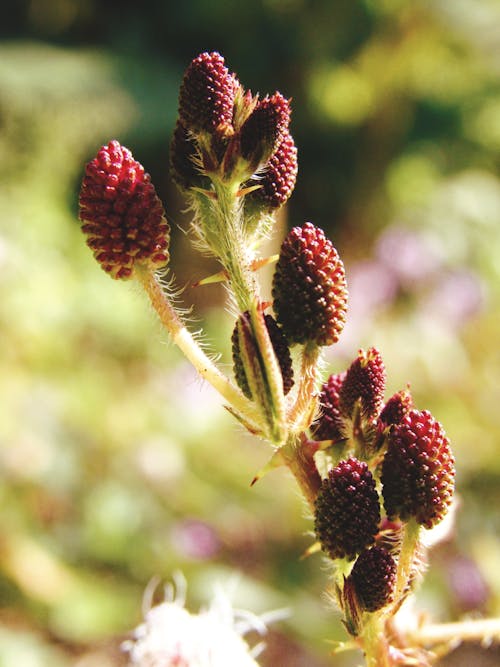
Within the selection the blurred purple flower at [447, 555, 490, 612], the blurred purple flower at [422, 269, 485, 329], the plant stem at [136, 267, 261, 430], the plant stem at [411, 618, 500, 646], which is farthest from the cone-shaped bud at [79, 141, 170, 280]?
the blurred purple flower at [422, 269, 485, 329]

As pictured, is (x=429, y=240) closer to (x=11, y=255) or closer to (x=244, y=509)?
(x=244, y=509)

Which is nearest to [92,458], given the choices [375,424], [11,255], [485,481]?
[11,255]

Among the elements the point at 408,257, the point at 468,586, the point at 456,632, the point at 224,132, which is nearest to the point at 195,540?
the point at 468,586

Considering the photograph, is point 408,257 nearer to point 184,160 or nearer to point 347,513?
point 184,160

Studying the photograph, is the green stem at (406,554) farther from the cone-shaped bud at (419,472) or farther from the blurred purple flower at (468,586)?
the blurred purple flower at (468,586)

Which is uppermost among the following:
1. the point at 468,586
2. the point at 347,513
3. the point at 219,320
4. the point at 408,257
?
the point at 219,320

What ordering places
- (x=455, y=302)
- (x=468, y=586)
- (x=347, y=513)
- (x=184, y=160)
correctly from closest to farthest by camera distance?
(x=347, y=513)
(x=184, y=160)
(x=468, y=586)
(x=455, y=302)
